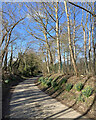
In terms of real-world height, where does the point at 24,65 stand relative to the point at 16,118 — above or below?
above

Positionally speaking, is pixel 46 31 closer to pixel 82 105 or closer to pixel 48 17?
pixel 48 17

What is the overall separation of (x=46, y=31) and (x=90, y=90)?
41.0 ft

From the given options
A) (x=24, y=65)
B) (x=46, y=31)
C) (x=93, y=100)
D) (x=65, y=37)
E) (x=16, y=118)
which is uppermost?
(x=46, y=31)

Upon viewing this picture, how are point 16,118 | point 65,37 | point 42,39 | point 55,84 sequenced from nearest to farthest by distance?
point 16,118 → point 55,84 → point 65,37 → point 42,39

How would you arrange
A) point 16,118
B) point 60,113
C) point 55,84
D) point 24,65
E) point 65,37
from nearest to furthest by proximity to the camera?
point 16,118
point 60,113
point 55,84
point 65,37
point 24,65

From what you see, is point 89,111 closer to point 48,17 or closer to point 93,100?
point 93,100

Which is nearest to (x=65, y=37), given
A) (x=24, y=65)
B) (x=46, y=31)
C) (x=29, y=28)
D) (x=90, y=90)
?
(x=46, y=31)

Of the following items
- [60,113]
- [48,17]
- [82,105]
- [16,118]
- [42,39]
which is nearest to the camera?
[16,118]

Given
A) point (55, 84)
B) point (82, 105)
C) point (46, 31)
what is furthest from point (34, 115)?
point (46, 31)

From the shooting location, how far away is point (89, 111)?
203 inches

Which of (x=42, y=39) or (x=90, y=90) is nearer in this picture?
(x=90, y=90)

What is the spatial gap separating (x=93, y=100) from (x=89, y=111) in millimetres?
669

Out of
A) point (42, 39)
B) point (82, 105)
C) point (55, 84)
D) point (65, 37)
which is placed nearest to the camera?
point (82, 105)

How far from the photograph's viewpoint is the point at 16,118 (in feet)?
16.4
